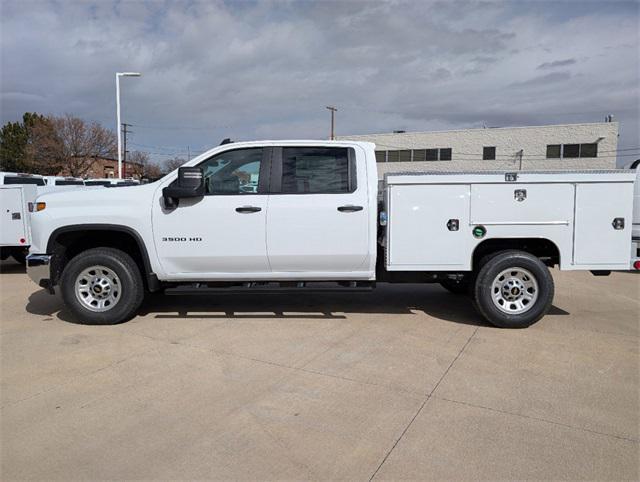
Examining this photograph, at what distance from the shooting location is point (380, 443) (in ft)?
10.7

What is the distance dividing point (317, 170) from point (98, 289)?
2837 millimetres

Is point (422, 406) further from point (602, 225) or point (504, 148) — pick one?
point (504, 148)

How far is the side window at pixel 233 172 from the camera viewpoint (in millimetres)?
5668

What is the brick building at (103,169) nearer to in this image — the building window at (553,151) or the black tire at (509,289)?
the building window at (553,151)

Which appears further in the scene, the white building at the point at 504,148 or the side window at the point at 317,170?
the white building at the point at 504,148

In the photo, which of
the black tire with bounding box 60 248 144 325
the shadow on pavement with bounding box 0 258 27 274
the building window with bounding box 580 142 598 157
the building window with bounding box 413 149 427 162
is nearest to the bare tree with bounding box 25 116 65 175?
the building window with bounding box 413 149 427 162

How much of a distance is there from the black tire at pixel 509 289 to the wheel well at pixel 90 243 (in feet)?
12.3

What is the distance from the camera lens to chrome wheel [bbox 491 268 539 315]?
5.67 meters

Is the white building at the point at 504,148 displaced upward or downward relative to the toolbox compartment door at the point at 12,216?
upward

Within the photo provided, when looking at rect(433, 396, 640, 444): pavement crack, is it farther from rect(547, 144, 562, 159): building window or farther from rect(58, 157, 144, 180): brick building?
rect(58, 157, 144, 180): brick building

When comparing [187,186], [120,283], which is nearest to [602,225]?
[187,186]

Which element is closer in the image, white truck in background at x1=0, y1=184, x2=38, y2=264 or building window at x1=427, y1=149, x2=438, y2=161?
white truck in background at x1=0, y1=184, x2=38, y2=264

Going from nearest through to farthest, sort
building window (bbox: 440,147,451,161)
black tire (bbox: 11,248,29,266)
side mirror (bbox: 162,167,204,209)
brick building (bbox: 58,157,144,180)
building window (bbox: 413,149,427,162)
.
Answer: side mirror (bbox: 162,167,204,209) < black tire (bbox: 11,248,29,266) < brick building (bbox: 58,157,144,180) < building window (bbox: 440,147,451,161) < building window (bbox: 413,149,427,162)

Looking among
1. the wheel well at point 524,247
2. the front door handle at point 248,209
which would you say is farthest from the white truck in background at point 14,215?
the wheel well at point 524,247
